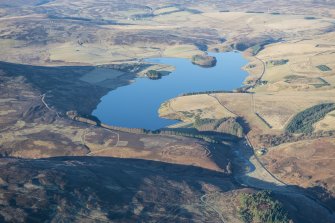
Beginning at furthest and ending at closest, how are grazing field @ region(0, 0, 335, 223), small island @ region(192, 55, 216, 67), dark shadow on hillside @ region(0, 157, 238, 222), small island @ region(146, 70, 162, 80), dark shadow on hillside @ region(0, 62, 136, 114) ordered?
small island @ region(192, 55, 216, 67), small island @ region(146, 70, 162, 80), dark shadow on hillside @ region(0, 62, 136, 114), grazing field @ region(0, 0, 335, 223), dark shadow on hillside @ region(0, 157, 238, 222)

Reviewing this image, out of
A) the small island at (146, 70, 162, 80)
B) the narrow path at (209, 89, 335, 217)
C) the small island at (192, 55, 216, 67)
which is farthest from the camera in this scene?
the small island at (192, 55, 216, 67)

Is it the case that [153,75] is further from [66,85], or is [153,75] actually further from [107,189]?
[107,189]

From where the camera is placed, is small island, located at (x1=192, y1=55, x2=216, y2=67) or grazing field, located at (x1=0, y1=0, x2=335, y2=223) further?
small island, located at (x1=192, y1=55, x2=216, y2=67)

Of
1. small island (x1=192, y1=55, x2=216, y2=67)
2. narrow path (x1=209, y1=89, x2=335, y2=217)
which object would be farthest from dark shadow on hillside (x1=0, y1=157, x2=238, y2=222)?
small island (x1=192, y1=55, x2=216, y2=67)

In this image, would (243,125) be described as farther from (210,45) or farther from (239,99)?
(210,45)

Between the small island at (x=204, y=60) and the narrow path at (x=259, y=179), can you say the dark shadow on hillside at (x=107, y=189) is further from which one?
the small island at (x=204, y=60)

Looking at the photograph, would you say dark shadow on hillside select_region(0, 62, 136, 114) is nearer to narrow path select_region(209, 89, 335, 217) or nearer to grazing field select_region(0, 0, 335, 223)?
grazing field select_region(0, 0, 335, 223)

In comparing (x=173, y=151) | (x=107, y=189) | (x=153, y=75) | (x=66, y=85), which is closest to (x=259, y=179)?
(x=173, y=151)

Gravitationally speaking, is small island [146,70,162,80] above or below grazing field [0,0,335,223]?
below

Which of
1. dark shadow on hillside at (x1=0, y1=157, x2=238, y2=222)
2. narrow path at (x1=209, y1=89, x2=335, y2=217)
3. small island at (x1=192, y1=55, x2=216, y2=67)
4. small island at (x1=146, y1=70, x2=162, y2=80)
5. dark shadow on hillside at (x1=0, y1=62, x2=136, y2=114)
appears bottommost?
small island at (x1=192, y1=55, x2=216, y2=67)

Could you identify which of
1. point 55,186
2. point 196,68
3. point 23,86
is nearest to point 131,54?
point 196,68
